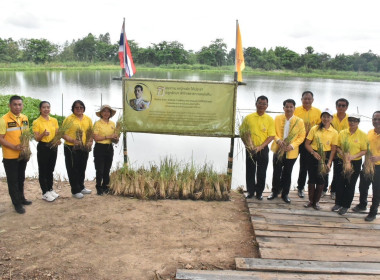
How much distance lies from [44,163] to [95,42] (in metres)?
46.8

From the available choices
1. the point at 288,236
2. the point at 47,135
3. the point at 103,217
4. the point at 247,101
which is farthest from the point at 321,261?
the point at 247,101

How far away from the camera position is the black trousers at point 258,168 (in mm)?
4027

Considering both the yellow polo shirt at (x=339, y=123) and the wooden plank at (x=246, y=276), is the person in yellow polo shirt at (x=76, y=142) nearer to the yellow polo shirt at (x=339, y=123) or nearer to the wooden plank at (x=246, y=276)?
the wooden plank at (x=246, y=276)

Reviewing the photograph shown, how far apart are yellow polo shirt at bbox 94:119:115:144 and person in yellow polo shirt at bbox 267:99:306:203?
6.94 feet

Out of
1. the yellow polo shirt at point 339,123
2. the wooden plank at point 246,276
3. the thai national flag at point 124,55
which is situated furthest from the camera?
the thai national flag at point 124,55

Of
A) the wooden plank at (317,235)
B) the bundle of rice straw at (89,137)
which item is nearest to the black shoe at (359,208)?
the wooden plank at (317,235)

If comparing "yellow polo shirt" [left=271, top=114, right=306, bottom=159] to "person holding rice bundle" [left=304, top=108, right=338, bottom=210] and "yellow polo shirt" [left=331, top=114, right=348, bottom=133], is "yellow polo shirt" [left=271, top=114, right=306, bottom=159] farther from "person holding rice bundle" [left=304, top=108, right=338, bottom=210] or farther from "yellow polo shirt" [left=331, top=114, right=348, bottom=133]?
"yellow polo shirt" [left=331, top=114, right=348, bottom=133]

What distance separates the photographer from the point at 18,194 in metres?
3.64

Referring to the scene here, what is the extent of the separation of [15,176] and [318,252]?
10.8 feet

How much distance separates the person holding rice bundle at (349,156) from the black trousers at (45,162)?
339 centimetres

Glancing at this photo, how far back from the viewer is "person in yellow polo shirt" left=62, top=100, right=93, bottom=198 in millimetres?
3885

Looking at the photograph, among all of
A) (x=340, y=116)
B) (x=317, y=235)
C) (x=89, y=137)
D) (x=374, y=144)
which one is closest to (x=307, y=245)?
(x=317, y=235)

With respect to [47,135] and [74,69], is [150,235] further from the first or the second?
[74,69]

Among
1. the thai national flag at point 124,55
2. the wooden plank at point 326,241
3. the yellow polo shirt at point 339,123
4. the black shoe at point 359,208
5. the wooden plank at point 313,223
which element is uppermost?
the thai national flag at point 124,55
